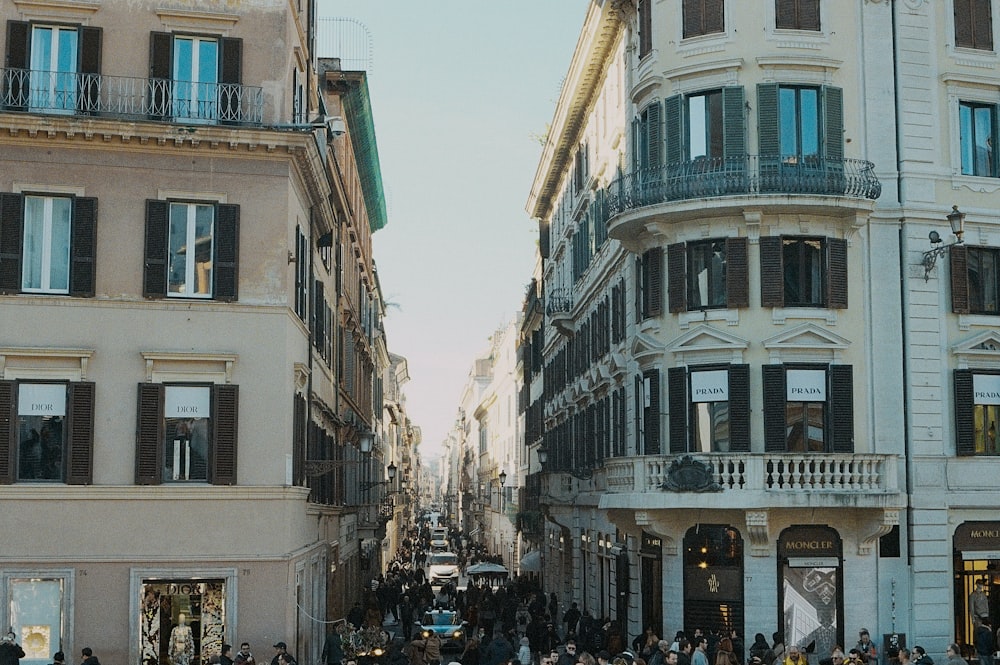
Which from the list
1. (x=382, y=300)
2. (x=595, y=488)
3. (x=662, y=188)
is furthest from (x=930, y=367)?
(x=382, y=300)

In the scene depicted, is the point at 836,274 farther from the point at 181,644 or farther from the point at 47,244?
the point at 47,244

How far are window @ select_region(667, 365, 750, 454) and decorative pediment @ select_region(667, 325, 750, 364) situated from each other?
0.90 feet

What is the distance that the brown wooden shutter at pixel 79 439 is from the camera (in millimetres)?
28344

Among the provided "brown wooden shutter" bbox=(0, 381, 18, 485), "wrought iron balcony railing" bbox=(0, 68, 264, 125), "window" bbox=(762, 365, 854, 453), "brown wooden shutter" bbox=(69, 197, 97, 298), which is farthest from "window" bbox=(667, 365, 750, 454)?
"brown wooden shutter" bbox=(0, 381, 18, 485)

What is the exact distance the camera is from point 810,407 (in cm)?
3375

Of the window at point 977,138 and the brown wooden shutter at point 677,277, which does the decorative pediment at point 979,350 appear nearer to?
the window at point 977,138

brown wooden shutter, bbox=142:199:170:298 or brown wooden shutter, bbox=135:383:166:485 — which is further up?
brown wooden shutter, bbox=142:199:170:298

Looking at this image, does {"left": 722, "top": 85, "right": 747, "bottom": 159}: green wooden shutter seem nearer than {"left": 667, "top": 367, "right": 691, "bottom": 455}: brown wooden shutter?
Yes

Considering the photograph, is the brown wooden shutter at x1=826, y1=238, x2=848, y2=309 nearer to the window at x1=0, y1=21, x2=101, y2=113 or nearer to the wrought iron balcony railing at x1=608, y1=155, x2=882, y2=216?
the wrought iron balcony railing at x1=608, y1=155, x2=882, y2=216

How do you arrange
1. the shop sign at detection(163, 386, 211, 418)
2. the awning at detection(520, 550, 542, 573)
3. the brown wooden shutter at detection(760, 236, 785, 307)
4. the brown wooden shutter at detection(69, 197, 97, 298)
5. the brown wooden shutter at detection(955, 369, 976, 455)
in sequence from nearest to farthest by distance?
the brown wooden shutter at detection(69, 197, 97, 298)
the shop sign at detection(163, 386, 211, 418)
the brown wooden shutter at detection(760, 236, 785, 307)
the brown wooden shutter at detection(955, 369, 976, 455)
the awning at detection(520, 550, 542, 573)

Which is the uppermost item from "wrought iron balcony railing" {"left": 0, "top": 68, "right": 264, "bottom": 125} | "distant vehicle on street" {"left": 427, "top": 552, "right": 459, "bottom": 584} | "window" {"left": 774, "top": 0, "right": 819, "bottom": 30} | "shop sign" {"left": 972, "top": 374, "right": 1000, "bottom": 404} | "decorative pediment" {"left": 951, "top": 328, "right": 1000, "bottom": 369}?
"window" {"left": 774, "top": 0, "right": 819, "bottom": 30}

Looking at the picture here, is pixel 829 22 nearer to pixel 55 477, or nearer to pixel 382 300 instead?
pixel 55 477

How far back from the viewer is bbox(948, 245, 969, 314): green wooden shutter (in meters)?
34.4

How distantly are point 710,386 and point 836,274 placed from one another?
411 centimetres
